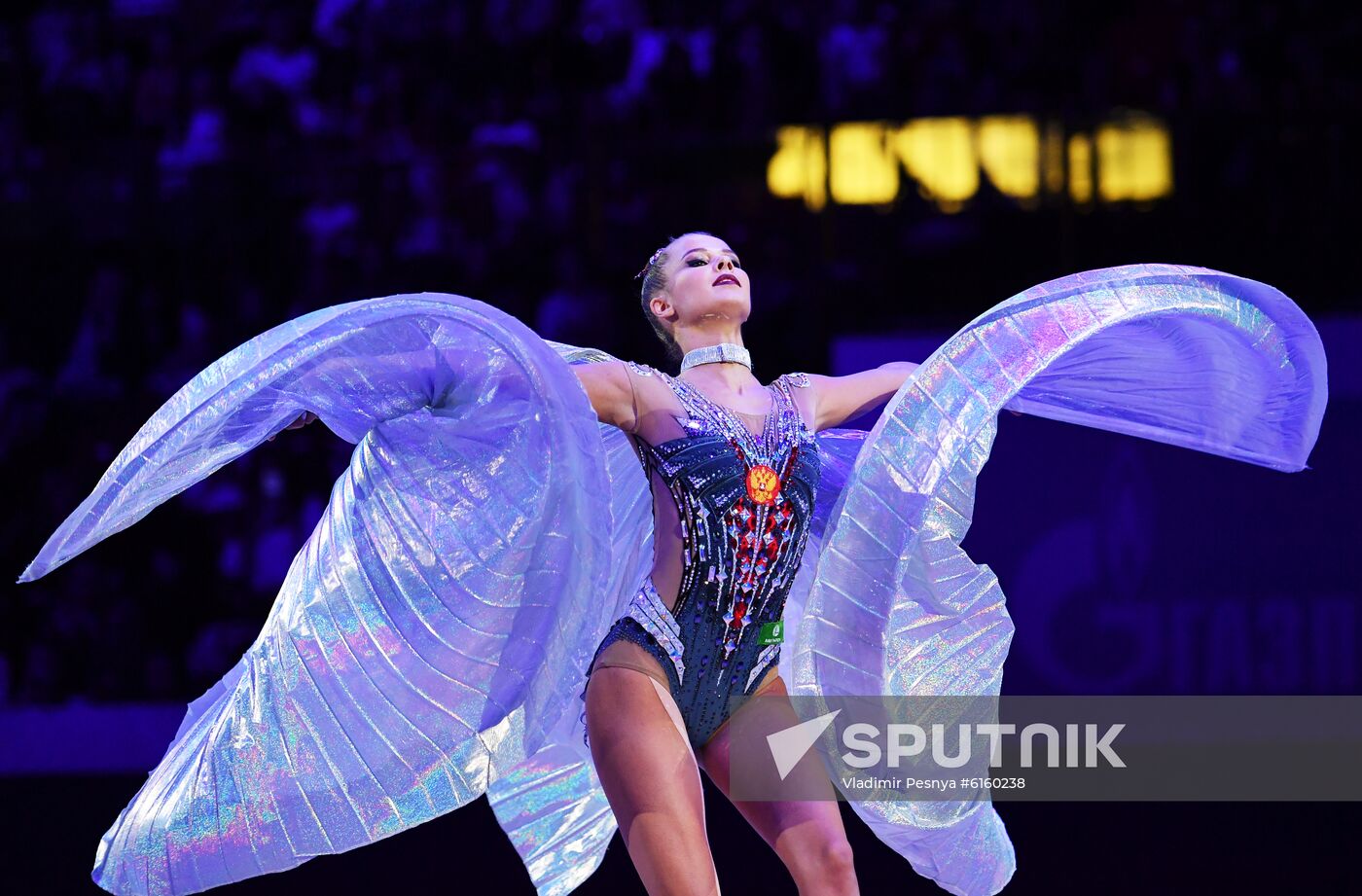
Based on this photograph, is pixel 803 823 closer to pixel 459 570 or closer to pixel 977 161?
pixel 459 570

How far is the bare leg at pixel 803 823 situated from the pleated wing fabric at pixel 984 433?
6.0 inches

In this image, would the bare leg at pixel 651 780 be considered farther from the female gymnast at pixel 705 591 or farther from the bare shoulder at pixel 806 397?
the bare shoulder at pixel 806 397

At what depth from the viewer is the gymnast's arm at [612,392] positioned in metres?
3.06

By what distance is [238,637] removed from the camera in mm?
5934

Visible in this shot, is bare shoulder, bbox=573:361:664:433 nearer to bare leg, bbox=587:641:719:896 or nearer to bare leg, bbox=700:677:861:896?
bare leg, bbox=587:641:719:896

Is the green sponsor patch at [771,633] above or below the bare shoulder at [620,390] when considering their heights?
below

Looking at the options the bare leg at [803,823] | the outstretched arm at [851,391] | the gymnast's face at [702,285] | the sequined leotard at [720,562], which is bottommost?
the bare leg at [803,823]

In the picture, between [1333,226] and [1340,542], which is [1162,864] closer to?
[1340,542]

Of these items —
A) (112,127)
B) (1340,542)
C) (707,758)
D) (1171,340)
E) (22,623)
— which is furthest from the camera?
(112,127)

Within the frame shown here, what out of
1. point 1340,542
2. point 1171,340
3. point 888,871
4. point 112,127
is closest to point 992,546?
point 1340,542

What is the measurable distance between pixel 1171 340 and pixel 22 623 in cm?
456

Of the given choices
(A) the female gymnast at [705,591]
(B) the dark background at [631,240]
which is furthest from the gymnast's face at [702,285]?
(B) the dark background at [631,240]

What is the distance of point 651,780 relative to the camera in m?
2.79

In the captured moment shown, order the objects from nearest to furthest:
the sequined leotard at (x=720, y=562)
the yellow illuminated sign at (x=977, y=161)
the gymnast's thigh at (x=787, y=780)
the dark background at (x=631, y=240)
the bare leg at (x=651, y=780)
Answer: the bare leg at (x=651, y=780)
the gymnast's thigh at (x=787, y=780)
the sequined leotard at (x=720, y=562)
the dark background at (x=631, y=240)
the yellow illuminated sign at (x=977, y=161)
